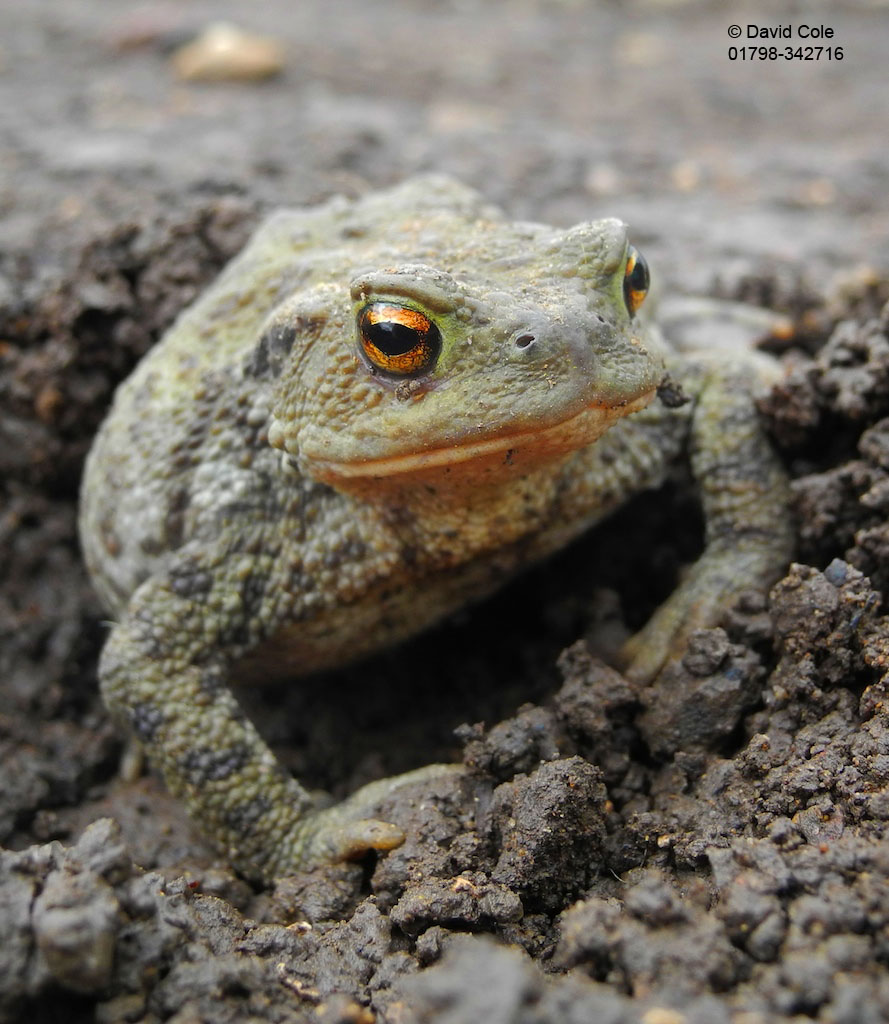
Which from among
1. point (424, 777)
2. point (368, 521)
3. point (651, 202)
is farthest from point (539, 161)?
point (424, 777)

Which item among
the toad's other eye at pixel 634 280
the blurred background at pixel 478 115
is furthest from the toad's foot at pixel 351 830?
the blurred background at pixel 478 115

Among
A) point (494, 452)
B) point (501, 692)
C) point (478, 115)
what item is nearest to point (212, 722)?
point (501, 692)

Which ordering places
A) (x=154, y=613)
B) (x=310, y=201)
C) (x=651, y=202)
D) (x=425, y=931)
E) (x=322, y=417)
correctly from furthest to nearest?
(x=651, y=202) < (x=310, y=201) < (x=154, y=613) < (x=322, y=417) < (x=425, y=931)

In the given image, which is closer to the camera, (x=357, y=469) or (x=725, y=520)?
(x=357, y=469)

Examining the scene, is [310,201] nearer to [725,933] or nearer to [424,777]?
[424,777]

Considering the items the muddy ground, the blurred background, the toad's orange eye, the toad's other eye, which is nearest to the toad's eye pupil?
the toad's orange eye

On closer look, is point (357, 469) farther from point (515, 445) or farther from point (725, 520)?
point (725, 520)
